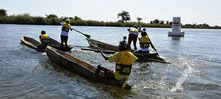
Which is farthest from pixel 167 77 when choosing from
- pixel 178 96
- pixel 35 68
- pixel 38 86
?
pixel 35 68

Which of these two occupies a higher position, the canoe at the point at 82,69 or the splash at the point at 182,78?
the canoe at the point at 82,69

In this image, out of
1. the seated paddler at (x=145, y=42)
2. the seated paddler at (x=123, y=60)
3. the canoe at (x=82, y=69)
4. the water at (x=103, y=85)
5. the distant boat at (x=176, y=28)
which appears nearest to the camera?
the seated paddler at (x=123, y=60)

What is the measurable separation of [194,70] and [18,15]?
63529 mm

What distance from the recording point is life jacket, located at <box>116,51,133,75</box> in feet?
21.1

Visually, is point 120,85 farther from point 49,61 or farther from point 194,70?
point 49,61

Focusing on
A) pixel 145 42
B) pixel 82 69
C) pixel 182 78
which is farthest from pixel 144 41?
pixel 82 69

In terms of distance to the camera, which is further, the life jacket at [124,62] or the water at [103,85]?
the water at [103,85]

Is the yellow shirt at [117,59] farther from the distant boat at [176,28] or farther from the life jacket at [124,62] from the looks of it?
the distant boat at [176,28]

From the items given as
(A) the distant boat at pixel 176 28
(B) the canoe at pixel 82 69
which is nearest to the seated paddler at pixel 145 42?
(B) the canoe at pixel 82 69

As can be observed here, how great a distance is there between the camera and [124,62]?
21.3ft

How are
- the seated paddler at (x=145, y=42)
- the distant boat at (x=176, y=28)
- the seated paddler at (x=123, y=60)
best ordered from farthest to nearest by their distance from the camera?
the distant boat at (x=176, y=28), the seated paddler at (x=145, y=42), the seated paddler at (x=123, y=60)

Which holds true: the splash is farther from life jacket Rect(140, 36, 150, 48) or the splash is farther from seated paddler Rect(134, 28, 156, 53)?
life jacket Rect(140, 36, 150, 48)

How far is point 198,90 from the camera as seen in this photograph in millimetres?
7406

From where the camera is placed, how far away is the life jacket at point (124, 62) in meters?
6.43
